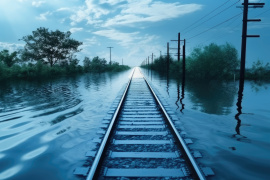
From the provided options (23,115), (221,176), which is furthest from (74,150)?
(23,115)

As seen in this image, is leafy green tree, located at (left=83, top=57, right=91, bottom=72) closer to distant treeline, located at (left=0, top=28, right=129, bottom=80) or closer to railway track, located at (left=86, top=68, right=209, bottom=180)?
distant treeline, located at (left=0, top=28, right=129, bottom=80)

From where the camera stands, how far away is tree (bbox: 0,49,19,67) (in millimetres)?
43322

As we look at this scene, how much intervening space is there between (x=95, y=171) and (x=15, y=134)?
4.35 m

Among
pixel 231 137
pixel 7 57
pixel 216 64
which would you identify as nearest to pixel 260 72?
pixel 216 64

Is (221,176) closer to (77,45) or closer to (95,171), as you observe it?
(95,171)

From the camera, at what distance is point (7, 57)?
4466 cm

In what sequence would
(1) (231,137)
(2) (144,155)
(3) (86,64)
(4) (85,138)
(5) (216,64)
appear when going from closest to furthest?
(2) (144,155) → (4) (85,138) → (1) (231,137) → (5) (216,64) → (3) (86,64)

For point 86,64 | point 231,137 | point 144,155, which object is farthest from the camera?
point 86,64

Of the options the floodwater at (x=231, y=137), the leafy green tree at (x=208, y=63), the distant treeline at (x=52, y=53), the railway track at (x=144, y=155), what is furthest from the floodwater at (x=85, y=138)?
the distant treeline at (x=52, y=53)

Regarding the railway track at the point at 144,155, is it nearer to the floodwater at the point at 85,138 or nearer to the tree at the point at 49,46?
the floodwater at the point at 85,138

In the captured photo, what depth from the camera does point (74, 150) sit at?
539 cm

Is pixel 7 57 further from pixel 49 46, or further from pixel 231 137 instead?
pixel 231 137

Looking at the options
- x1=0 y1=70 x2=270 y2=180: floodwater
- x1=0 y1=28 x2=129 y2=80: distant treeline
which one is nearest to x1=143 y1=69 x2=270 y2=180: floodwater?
x1=0 y1=70 x2=270 y2=180: floodwater

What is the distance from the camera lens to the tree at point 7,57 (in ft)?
142
